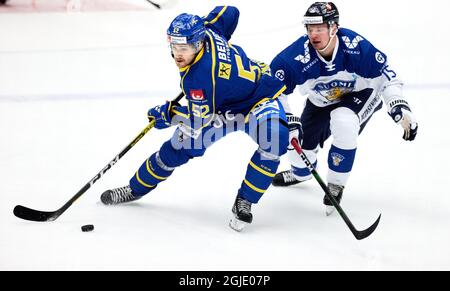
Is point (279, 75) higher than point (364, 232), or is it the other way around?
point (279, 75)

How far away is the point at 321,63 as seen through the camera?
3680 mm

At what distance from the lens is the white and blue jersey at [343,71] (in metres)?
3.64

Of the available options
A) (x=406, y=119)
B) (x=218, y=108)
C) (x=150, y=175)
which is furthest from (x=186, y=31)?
(x=406, y=119)

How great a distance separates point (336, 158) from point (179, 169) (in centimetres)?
106

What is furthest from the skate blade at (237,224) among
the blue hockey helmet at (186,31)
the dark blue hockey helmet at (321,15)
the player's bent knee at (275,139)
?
the dark blue hockey helmet at (321,15)

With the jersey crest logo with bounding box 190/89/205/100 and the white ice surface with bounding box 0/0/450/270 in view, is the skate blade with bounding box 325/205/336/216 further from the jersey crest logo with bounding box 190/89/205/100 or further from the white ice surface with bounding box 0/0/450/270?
the jersey crest logo with bounding box 190/89/205/100

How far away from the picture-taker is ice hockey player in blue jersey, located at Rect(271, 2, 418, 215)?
11.7ft

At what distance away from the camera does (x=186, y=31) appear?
3.24m

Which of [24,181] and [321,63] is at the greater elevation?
[321,63]

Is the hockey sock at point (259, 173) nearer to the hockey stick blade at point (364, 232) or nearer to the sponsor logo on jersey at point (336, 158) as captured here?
the sponsor logo on jersey at point (336, 158)

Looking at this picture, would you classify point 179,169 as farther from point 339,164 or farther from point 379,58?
point 379,58

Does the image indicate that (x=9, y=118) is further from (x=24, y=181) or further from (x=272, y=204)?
(x=272, y=204)
